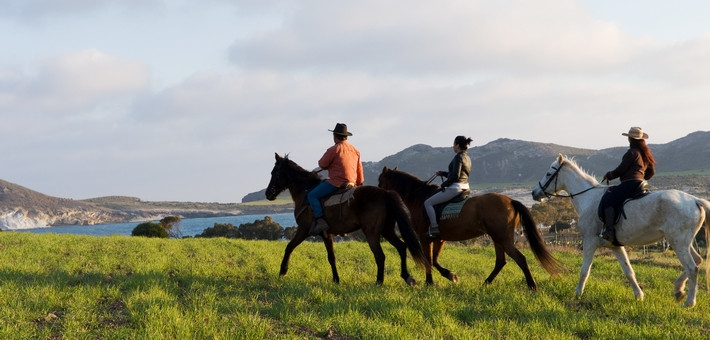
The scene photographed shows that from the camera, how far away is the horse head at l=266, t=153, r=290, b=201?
11.2 metres

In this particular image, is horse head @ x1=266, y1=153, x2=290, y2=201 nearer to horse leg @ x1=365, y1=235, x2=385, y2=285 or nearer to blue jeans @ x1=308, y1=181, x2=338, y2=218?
blue jeans @ x1=308, y1=181, x2=338, y2=218

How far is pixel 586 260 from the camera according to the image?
9273 millimetres

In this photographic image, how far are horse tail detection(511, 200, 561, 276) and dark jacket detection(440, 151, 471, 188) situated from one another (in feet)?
4.07

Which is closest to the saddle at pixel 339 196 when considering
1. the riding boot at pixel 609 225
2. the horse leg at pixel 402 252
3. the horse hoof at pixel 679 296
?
the horse leg at pixel 402 252

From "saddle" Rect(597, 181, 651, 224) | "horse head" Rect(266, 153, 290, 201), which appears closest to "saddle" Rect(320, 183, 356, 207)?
"horse head" Rect(266, 153, 290, 201)

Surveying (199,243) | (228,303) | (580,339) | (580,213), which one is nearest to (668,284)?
(580,213)

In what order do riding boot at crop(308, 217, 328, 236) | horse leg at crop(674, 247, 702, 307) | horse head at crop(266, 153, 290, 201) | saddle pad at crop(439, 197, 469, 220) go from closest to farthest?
1. horse leg at crop(674, 247, 702, 307)
2. riding boot at crop(308, 217, 328, 236)
3. saddle pad at crop(439, 197, 469, 220)
4. horse head at crop(266, 153, 290, 201)

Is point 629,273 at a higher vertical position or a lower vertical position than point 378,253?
lower

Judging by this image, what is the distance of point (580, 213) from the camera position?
32.3 feet

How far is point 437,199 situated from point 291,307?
4.28 meters

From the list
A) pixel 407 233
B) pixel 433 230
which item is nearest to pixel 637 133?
pixel 433 230

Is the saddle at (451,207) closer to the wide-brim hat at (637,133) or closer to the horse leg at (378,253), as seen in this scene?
the horse leg at (378,253)

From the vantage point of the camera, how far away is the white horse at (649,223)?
830 centimetres

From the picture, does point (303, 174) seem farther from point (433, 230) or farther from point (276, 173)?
point (433, 230)
